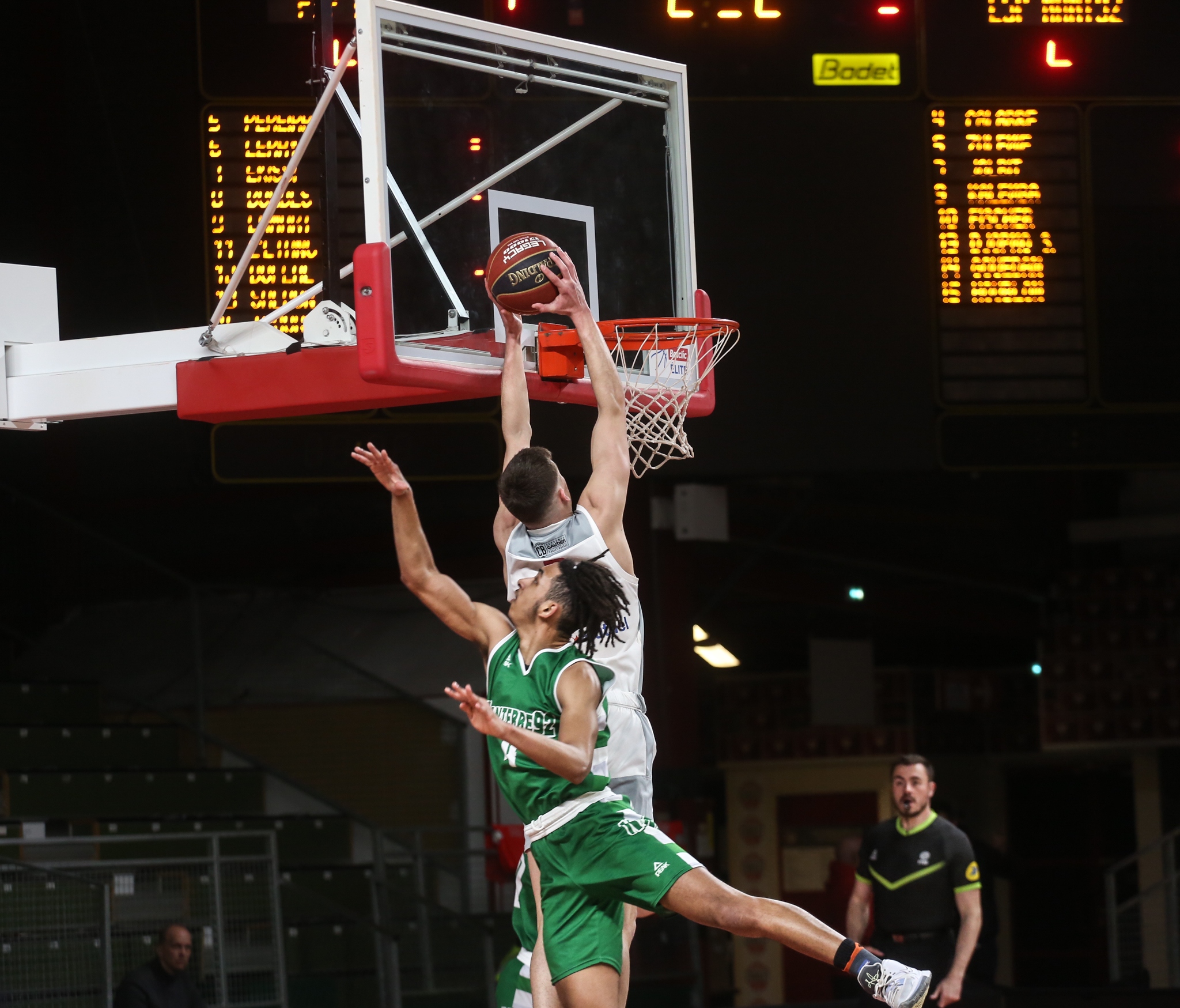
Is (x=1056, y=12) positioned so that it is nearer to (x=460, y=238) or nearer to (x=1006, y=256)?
(x=1006, y=256)

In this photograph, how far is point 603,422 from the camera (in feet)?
18.5

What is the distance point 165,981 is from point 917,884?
3.56 meters

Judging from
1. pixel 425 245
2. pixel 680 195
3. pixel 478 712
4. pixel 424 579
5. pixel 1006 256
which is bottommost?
pixel 478 712

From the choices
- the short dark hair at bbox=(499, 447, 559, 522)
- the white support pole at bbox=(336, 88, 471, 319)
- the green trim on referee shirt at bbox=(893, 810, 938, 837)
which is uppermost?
the white support pole at bbox=(336, 88, 471, 319)

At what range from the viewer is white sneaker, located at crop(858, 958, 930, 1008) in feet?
16.4

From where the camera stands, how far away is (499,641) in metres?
5.16

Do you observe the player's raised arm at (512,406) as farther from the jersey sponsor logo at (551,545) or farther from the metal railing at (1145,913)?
the metal railing at (1145,913)

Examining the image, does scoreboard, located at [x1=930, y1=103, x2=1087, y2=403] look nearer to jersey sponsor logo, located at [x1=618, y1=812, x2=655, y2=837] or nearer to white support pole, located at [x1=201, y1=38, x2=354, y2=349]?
white support pole, located at [x1=201, y1=38, x2=354, y2=349]

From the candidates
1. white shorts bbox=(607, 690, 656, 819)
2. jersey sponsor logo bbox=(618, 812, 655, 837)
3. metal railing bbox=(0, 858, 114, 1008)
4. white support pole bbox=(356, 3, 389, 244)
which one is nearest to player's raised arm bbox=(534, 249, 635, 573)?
white shorts bbox=(607, 690, 656, 819)

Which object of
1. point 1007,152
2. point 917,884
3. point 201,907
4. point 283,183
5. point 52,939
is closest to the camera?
point 283,183

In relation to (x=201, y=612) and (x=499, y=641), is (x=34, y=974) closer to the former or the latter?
(x=201, y=612)

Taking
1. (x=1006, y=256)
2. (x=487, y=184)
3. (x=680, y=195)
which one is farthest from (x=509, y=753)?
(x=1006, y=256)

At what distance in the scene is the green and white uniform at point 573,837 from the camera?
5.00 meters

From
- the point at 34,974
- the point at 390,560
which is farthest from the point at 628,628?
the point at 390,560
